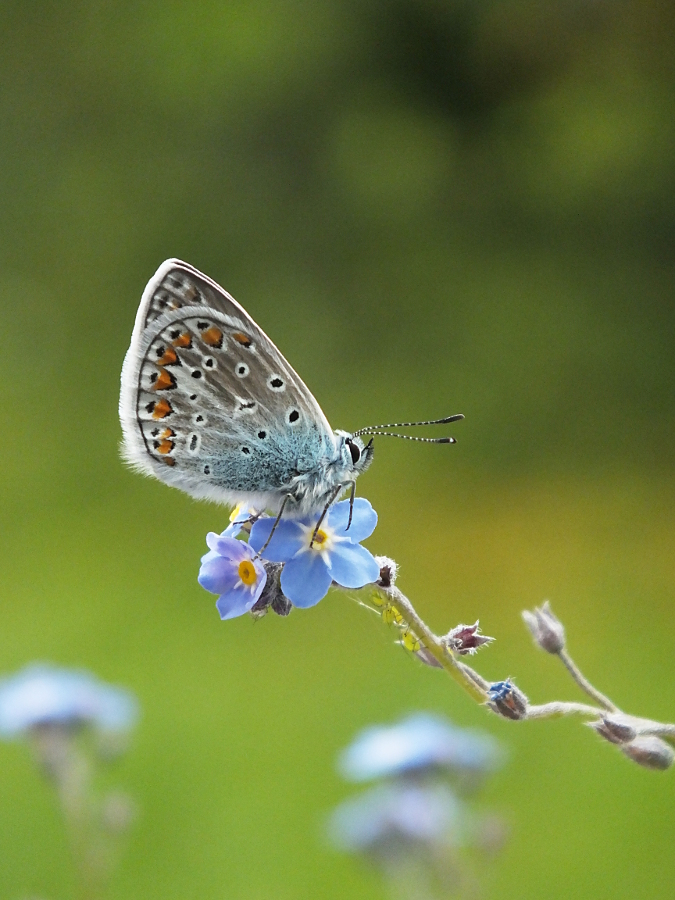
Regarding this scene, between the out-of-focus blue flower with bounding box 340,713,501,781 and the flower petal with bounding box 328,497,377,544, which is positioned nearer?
the flower petal with bounding box 328,497,377,544

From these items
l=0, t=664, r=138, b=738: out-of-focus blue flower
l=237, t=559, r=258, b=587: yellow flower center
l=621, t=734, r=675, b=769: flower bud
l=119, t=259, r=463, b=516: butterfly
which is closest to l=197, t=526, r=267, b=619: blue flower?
l=237, t=559, r=258, b=587: yellow flower center

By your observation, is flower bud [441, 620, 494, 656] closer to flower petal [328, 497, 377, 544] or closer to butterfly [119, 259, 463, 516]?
flower petal [328, 497, 377, 544]

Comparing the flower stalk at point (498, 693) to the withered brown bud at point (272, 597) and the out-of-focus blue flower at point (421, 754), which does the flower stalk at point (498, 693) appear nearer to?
the withered brown bud at point (272, 597)

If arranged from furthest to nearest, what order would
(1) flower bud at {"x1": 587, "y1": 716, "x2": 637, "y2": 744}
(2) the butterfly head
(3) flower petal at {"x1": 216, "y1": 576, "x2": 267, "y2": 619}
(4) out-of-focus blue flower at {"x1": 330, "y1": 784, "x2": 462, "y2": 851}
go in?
1. (4) out-of-focus blue flower at {"x1": 330, "y1": 784, "x2": 462, "y2": 851}
2. (2) the butterfly head
3. (3) flower petal at {"x1": 216, "y1": 576, "x2": 267, "y2": 619}
4. (1) flower bud at {"x1": 587, "y1": 716, "x2": 637, "y2": 744}

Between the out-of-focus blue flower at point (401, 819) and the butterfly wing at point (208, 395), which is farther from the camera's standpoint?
the out-of-focus blue flower at point (401, 819)

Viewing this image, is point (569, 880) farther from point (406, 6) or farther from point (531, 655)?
point (406, 6)

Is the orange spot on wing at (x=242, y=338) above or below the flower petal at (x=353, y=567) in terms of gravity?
above

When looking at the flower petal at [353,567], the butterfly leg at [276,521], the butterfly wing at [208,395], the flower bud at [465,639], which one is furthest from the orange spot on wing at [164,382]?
the flower bud at [465,639]

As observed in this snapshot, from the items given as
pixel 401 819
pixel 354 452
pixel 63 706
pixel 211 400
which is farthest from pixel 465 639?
pixel 63 706
